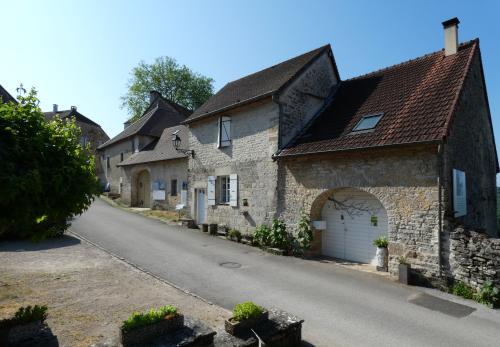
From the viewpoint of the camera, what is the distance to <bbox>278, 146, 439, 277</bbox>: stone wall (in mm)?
7797

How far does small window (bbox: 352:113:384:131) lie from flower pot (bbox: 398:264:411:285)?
4.08 meters

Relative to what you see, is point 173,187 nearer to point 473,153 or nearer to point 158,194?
point 158,194

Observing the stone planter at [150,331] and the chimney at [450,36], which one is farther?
the chimney at [450,36]

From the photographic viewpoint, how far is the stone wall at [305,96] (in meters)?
11.9

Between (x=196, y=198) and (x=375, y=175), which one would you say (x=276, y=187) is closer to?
(x=375, y=175)

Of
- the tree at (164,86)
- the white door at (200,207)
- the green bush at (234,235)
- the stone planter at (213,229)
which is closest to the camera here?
the green bush at (234,235)

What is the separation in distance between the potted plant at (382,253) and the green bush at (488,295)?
2.27 meters

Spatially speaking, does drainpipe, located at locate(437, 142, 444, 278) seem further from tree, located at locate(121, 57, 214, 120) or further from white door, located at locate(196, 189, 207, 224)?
tree, located at locate(121, 57, 214, 120)

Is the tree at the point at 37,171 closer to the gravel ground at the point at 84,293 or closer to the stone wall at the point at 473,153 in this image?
the gravel ground at the point at 84,293

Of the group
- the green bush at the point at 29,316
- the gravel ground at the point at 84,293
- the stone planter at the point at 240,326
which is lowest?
the gravel ground at the point at 84,293

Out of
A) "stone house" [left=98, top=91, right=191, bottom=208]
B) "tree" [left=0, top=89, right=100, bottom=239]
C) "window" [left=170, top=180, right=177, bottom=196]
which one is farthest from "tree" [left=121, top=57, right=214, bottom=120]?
"tree" [left=0, top=89, right=100, bottom=239]

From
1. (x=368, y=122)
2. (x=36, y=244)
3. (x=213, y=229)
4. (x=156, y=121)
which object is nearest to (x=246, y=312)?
(x=368, y=122)

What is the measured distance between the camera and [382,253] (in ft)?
29.2

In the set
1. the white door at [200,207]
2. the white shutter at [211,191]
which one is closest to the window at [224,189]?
the white shutter at [211,191]
